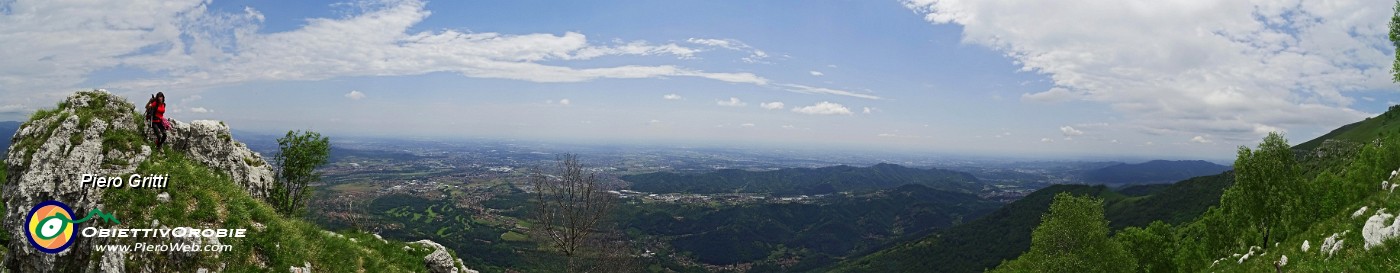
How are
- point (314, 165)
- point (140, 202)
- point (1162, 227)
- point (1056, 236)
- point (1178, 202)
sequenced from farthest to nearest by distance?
point (1178, 202)
point (1162, 227)
point (1056, 236)
point (314, 165)
point (140, 202)

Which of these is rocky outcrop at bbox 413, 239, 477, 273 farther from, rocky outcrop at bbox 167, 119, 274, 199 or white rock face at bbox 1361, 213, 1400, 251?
white rock face at bbox 1361, 213, 1400, 251

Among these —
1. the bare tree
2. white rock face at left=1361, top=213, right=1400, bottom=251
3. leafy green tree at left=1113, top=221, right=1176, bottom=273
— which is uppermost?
white rock face at left=1361, top=213, right=1400, bottom=251

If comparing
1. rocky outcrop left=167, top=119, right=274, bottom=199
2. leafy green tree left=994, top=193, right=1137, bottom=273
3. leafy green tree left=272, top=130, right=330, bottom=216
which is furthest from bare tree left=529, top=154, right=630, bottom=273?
leafy green tree left=994, top=193, right=1137, bottom=273

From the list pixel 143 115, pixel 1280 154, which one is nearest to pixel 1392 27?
pixel 1280 154

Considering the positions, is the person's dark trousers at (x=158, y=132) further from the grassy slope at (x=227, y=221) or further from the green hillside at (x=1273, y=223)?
the green hillside at (x=1273, y=223)

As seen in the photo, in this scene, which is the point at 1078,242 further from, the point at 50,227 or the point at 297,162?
the point at 297,162

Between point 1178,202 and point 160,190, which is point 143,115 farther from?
point 1178,202

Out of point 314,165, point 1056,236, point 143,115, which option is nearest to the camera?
point 143,115

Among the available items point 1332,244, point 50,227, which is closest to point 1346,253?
point 1332,244
